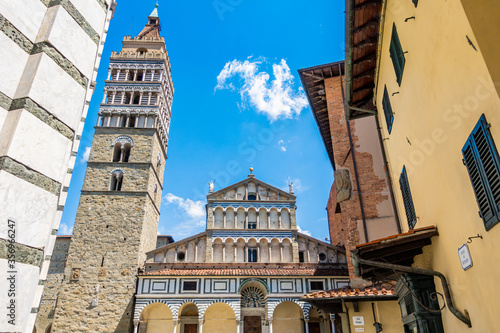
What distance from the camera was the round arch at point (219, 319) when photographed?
74.1 feet

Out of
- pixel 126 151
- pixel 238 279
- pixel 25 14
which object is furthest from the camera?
pixel 126 151

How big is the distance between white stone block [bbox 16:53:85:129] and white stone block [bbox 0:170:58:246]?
2.06 feet

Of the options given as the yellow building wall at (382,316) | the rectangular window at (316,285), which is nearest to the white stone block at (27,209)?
the yellow building wall at (382,316)

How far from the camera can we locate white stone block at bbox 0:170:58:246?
219 centimetres

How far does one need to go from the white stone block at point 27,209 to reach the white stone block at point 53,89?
0.63 m

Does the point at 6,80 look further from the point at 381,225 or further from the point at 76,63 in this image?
the point at 381,225

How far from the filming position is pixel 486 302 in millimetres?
3701

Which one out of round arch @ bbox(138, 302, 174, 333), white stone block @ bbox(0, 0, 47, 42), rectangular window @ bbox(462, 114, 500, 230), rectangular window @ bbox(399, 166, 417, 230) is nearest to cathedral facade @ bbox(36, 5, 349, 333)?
round arch @ bbox(138, 302, 174, 333)

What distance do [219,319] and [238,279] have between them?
2.80 m

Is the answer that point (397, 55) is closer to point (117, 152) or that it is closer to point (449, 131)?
point (449, 131)

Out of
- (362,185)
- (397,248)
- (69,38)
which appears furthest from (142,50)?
(69,38)

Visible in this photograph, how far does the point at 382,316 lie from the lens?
36.7 ft

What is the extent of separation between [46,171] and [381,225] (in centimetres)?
1214

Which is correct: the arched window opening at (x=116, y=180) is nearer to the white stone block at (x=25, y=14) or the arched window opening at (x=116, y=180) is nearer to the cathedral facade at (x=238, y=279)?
the cathedral facade at (x=238, y=279)
